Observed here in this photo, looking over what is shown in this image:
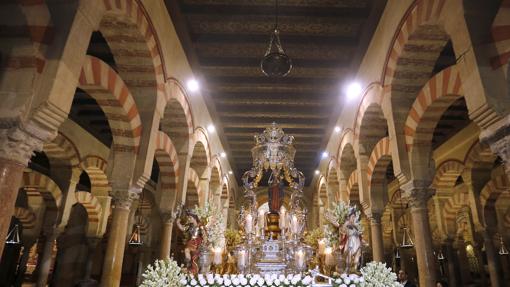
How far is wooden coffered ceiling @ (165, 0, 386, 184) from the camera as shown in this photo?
662 cm

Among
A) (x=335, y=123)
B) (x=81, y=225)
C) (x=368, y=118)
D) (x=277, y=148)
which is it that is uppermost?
(x=335, y=123)

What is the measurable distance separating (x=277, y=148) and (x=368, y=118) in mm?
2155

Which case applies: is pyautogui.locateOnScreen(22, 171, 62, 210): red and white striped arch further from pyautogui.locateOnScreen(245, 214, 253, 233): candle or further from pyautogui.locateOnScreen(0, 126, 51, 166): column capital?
pyautogui.locateOnScreen(0, 126, 51, 166): column capital

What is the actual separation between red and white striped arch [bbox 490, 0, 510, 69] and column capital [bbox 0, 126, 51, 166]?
4.84 meters

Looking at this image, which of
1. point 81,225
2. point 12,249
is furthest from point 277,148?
point 12,249

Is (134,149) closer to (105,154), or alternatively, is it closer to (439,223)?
(105,154)

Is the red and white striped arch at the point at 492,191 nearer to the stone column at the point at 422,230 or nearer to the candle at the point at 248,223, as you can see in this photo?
the stone column at the point at 422,230

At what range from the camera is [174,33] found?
7.17 meters

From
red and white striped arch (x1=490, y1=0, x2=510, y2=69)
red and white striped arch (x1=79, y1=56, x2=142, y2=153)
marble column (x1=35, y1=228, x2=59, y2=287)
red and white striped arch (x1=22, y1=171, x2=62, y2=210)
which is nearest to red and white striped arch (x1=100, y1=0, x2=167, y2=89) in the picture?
red and white striped arch (x1=79, y1=56, x2=142, y2=153)

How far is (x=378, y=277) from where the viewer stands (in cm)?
452

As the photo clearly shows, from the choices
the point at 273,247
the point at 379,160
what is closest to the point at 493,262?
the point at 379,160

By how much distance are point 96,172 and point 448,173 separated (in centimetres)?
1007

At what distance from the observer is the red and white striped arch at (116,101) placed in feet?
17.6

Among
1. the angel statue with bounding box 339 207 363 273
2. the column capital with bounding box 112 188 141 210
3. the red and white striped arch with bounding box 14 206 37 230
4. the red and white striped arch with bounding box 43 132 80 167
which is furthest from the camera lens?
the red and white striped arch with bounding box 14 206 37 230
